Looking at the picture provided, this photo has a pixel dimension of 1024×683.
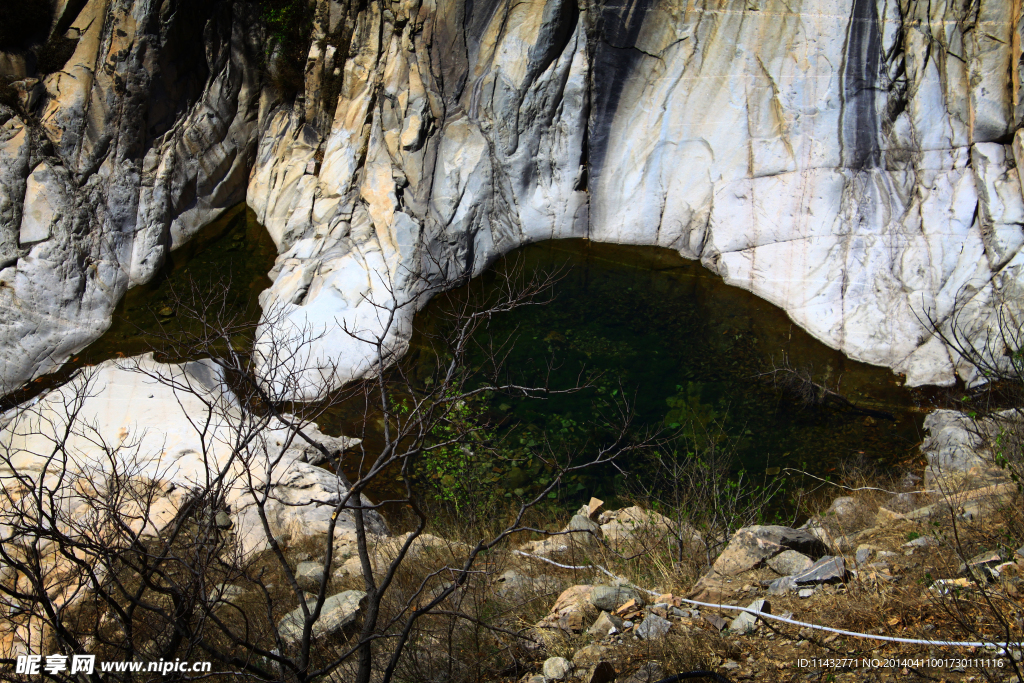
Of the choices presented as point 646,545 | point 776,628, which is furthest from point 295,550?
point 776,628

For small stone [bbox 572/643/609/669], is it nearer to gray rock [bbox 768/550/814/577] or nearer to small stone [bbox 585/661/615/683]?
small stone [bbox 585/661/615/683]

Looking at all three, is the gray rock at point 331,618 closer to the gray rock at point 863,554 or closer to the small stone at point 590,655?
the small stone at point 590,655

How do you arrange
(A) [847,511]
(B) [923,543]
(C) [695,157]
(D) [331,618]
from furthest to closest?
1. (C) [695,157]
2. (A) [847,511]
3. (D) [331,618]
4. (B) [923,543]

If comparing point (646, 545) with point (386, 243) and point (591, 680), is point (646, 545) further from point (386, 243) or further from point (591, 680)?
point (386, 243)

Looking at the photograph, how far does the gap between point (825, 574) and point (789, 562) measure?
0.35 m

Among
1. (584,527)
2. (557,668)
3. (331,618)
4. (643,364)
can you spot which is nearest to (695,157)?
(643,364)

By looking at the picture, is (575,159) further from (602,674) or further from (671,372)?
(602,674)

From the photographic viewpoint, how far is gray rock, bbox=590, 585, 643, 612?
4.21 m

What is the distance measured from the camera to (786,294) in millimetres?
9445

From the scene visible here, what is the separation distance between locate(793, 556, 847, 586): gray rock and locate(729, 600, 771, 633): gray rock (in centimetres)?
38

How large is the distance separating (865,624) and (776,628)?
0.43m

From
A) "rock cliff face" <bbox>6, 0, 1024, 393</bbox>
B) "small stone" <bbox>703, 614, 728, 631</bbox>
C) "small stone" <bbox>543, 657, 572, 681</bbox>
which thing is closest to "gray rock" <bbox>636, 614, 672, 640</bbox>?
"small stone" <bbox>703, 614, 728, 631</bbox>

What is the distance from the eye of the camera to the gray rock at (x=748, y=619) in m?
3.72

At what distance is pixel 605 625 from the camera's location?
3.92m
